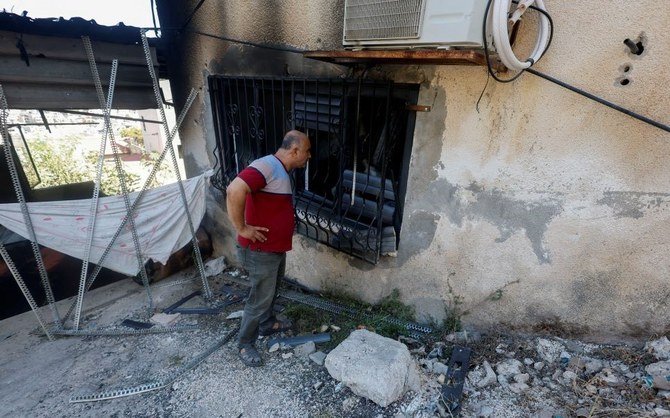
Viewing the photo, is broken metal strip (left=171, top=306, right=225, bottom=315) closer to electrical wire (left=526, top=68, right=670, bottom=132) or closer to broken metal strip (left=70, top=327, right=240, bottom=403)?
broken metal strip (left=70, top=327, right=240, bottom=403)

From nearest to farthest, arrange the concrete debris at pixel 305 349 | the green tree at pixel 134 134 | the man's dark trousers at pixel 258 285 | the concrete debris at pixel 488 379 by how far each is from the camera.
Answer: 1. the concrete debris at pixel 488 379
2. the man's dark trousers at pixel 258 285
3. the concrete debris at pixel 305 349
4. the green tree at pixel 134 134

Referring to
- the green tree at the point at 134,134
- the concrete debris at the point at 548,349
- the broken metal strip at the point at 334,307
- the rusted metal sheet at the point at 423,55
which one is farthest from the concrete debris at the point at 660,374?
the green tree at the point at 134,134

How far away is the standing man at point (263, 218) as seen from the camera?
93.3 inches

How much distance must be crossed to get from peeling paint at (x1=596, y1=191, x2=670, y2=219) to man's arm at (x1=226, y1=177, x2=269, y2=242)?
2.36m

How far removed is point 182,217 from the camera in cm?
382

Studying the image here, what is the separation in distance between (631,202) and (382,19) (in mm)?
1933

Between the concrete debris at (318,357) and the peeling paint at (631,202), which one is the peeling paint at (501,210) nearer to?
the peeling paint at (631,202)

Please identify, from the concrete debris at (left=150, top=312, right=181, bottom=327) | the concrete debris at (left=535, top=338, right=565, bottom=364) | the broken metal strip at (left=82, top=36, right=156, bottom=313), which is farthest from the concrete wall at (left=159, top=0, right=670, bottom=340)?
the concrete debris at (left=150, top=312, right=181, bottom=327)

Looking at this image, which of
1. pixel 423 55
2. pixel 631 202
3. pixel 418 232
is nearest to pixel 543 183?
pixel 631 202

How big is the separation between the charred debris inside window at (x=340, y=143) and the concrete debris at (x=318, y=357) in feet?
3.08

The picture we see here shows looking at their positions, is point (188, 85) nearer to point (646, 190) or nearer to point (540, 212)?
point (540, 212)

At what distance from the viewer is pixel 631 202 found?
2.07 metres

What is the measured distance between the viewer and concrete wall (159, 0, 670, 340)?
193 cm

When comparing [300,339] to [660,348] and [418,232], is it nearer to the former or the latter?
[418,232]
